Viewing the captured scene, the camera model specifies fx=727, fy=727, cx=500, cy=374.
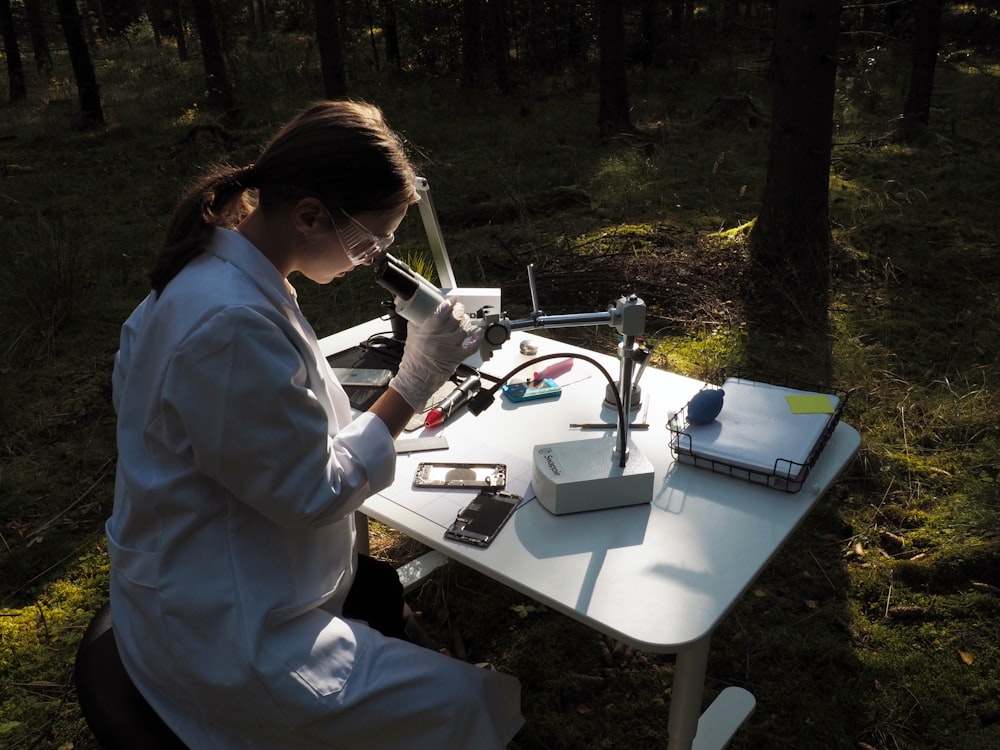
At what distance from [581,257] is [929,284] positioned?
2060 millimetres

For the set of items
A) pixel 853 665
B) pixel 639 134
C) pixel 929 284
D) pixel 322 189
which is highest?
pixel 322 189

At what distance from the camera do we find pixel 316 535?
51.8 inches

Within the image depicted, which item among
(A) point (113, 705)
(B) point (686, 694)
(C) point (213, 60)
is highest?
(C) point (213, 60)

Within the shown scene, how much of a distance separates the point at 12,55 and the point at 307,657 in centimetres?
1424

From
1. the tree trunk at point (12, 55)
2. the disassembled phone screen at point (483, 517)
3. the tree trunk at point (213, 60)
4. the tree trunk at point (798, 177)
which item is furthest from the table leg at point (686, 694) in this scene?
the tree trunk at point (12, 55)

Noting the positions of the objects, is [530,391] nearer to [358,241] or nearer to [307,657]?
[358,241]

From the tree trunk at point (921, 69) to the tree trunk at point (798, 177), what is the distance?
3354 mm

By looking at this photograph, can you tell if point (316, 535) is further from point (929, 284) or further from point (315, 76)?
point (315, 76)

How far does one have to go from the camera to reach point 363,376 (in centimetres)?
202

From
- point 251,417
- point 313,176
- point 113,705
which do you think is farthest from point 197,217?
point 113,705

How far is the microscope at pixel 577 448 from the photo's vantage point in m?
1.44

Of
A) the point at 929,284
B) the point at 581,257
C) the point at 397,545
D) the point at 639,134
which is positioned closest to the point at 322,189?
the point at 397,545

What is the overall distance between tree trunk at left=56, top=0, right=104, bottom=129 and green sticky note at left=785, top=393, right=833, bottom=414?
10.0 m

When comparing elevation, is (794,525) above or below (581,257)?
→ above
